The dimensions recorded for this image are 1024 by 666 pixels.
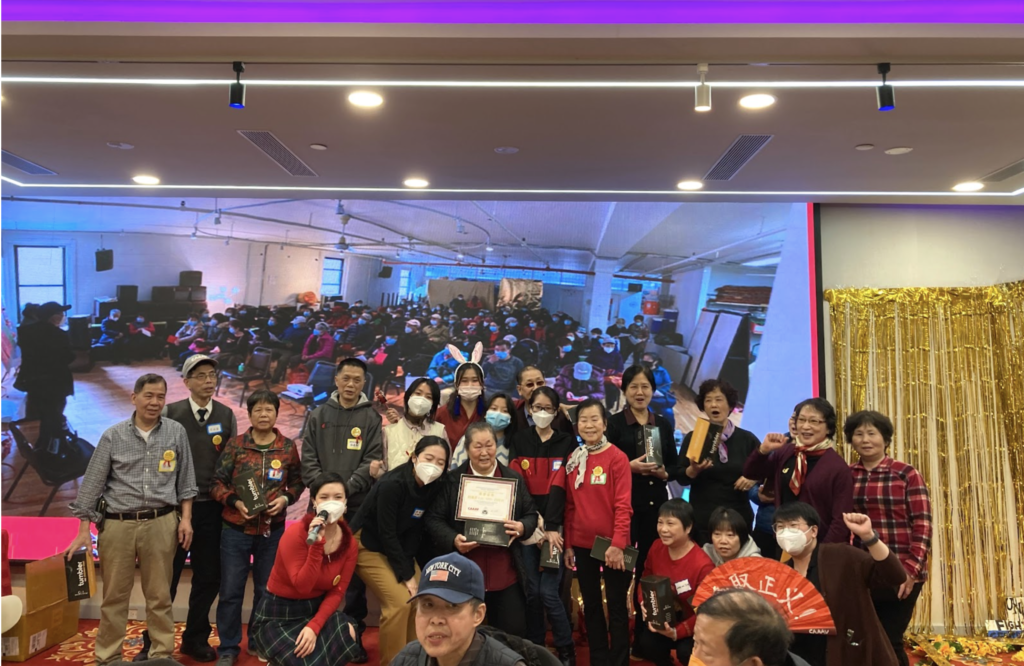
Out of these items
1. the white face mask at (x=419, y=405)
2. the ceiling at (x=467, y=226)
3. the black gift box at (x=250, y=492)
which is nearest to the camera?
the black gift box at (x=250, y=492)

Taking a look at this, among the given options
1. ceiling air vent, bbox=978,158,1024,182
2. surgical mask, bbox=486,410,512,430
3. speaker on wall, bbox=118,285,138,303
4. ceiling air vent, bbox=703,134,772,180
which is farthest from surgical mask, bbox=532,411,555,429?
speaker on wall, bbox=118,285,138,303

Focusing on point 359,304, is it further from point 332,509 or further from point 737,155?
point 737,155


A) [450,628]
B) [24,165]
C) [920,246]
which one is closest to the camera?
[450,628]

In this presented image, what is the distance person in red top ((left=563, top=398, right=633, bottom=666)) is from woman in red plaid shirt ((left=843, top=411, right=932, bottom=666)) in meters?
1.21

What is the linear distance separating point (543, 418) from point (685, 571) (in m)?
1.16

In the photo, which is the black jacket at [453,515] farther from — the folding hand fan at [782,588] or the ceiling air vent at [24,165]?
the ceiling air vent at [24,165]

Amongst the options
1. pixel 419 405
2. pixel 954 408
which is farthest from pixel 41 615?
pixel 954 408

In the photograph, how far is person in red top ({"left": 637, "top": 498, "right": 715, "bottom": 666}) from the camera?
13.3ft

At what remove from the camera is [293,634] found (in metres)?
3.41

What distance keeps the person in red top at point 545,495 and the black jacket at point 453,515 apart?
9cm

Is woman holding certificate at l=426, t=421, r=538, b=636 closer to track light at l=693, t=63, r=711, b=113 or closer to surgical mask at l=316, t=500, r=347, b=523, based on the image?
surgical mask at l=316, t=500, r=347, b=523

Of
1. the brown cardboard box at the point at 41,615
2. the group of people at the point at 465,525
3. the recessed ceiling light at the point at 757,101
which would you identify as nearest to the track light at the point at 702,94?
the recessed ceiling light at the point at 757,101

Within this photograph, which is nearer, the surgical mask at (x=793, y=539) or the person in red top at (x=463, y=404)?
the surgical mask at (x=793, y=539)

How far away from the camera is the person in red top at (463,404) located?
4797 millimetres
